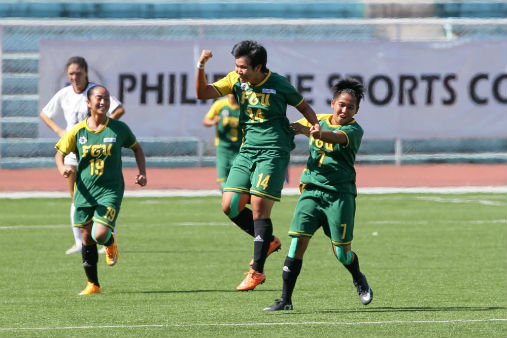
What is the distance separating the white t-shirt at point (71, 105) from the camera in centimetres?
1356

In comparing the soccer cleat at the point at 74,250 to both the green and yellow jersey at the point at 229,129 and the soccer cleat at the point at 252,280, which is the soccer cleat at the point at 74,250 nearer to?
the soccer cleat at the point at 252,280

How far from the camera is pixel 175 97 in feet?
80.7

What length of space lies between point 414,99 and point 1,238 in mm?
11681

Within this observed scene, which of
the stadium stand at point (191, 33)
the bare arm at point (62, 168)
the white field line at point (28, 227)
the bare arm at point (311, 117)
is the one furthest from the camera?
the stadium stand at point (191, 33)

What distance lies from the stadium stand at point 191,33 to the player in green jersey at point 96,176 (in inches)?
536

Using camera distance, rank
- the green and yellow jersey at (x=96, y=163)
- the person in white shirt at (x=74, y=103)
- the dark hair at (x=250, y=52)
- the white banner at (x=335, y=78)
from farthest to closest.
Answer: the white banner at (x=335, y=78) → the person in white shirt at (x=74, y=103) → the green and yellow jersey at (x=96, y=163) → the dark hair at (x=250, y=52)

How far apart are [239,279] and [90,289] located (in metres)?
1.62

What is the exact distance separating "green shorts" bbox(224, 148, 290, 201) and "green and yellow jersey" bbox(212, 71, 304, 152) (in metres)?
0.07

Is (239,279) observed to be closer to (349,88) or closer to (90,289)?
(90,289)

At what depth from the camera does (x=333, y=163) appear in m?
9.86

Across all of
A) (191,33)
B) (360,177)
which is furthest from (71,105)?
(191,33)

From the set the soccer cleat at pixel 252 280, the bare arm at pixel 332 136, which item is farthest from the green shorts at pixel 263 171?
the bare arm at pixel 332 136

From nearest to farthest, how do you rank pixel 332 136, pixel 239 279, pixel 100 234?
pixel 332 136
pixel 100 234
pixel 239 279

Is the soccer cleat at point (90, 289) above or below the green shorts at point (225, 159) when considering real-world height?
above
